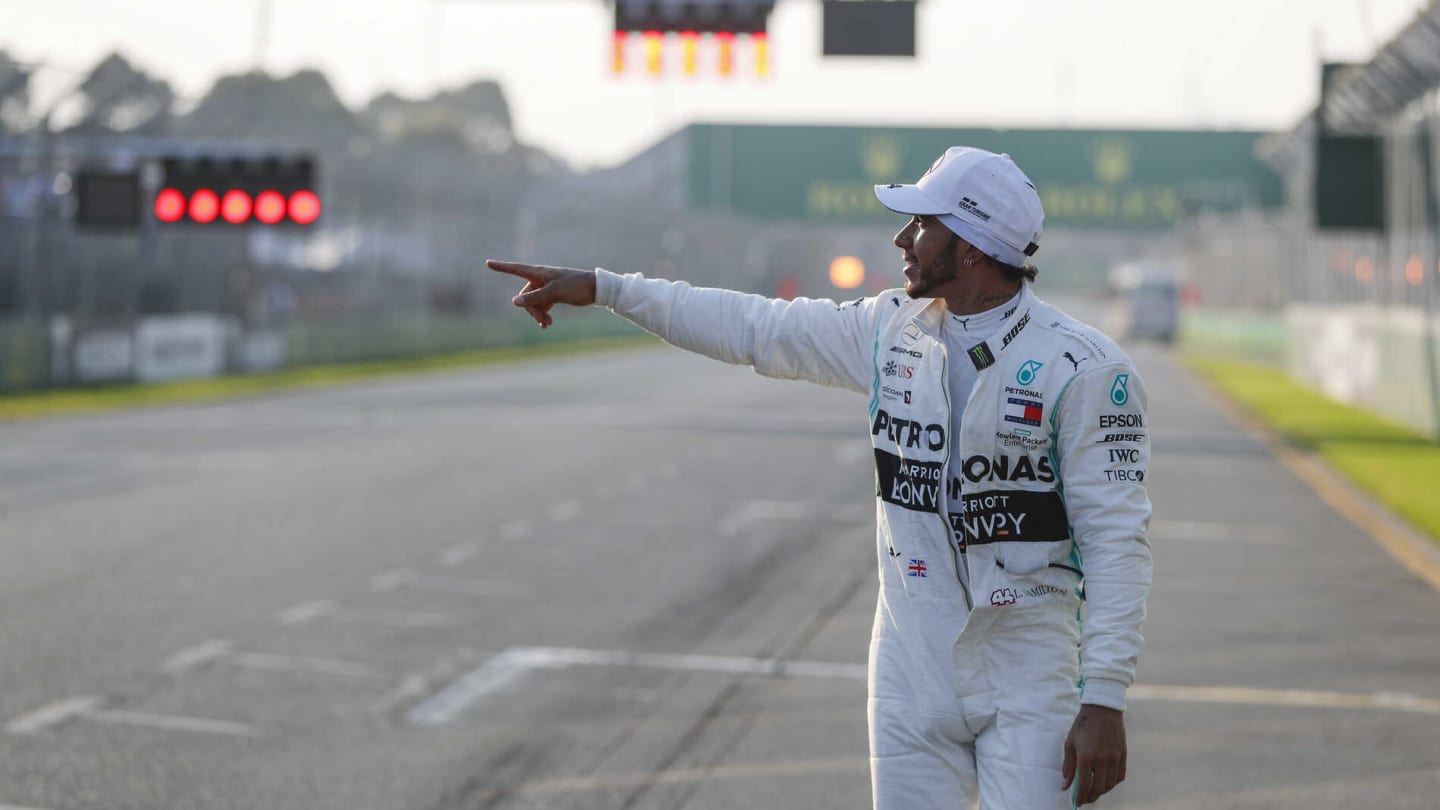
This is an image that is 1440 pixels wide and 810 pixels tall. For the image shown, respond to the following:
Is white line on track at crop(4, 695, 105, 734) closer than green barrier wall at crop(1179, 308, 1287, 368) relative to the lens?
Yes

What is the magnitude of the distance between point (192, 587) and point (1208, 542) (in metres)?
7.24

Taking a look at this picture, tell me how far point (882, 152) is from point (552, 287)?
5383 cm

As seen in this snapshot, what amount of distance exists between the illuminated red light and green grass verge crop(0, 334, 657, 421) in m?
3.11

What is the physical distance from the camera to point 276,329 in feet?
123

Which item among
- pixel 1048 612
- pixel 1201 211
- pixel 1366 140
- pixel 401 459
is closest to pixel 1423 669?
pixel 1048 612

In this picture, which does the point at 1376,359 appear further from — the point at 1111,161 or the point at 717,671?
the point at 1111,161

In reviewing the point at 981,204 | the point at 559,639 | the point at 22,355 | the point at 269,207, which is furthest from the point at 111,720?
the point at 22,355

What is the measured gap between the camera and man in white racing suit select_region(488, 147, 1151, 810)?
366cm

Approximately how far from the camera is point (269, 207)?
25625 millimetres

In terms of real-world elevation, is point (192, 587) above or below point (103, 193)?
below

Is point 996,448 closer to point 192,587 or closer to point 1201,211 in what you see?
point 192,587

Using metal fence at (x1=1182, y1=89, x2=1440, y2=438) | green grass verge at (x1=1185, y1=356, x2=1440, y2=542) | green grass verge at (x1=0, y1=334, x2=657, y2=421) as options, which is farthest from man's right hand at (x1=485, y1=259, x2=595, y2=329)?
green grass verge at (x1=0, y1=334, x2=657, y2=421)

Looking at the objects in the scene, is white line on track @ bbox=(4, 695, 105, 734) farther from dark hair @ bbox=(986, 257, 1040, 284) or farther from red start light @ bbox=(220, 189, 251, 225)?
red start light @ bbox=(220, 189, 251, 225)

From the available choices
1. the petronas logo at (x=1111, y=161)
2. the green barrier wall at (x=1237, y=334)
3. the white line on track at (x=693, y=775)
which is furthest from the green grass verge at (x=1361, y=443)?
the petronas logo at (x=1111, y=161)
